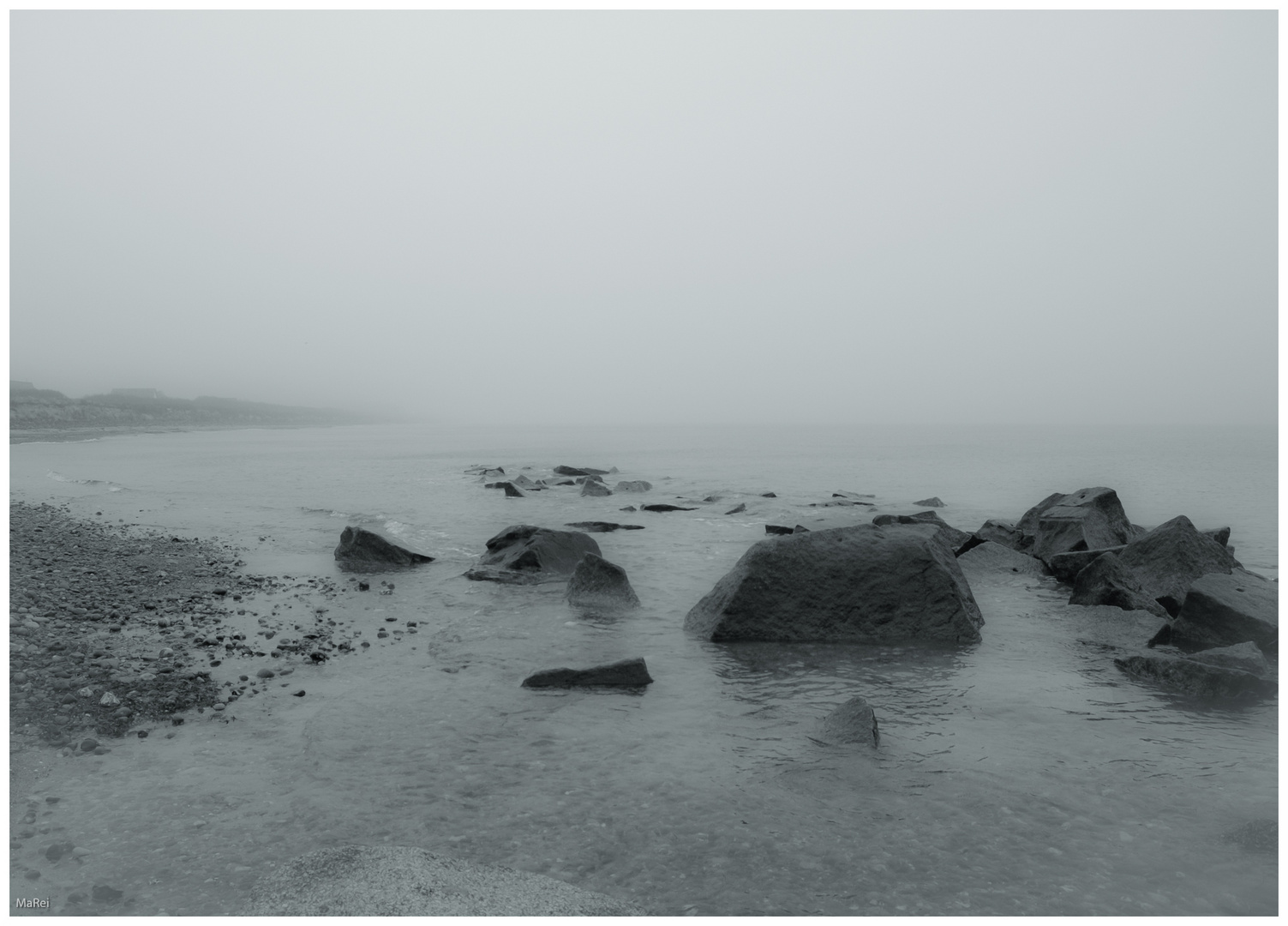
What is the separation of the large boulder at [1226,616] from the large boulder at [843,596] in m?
2.77

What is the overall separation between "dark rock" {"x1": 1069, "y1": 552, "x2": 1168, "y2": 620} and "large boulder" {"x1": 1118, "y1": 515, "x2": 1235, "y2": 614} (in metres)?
0.32

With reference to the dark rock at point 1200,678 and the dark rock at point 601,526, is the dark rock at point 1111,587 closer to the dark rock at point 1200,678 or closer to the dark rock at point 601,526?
the dark rock at point 1200,678

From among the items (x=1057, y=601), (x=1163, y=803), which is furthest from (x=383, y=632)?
(x=1057, y=601)

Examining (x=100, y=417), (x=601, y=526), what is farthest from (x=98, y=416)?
(x=601, y=526)

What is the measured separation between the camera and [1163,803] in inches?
259

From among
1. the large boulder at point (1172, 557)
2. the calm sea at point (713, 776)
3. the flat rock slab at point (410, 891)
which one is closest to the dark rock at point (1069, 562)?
the large boulder at point (1172, 557)

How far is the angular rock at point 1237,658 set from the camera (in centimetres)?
905

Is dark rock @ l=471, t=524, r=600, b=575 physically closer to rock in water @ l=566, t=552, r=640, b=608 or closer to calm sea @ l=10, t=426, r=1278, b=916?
calm sea @ l=10, t=426, r=1278, b=916

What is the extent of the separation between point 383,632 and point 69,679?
3.88m

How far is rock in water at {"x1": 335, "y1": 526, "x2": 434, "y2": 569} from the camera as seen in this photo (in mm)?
16734

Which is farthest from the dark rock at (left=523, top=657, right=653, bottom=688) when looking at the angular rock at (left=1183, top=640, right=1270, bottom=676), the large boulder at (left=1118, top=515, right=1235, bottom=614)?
the large boulder at (left=1118, top=515, right=1235, bottom=614)

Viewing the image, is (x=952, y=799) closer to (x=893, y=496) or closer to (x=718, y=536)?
(x=718, y=536)

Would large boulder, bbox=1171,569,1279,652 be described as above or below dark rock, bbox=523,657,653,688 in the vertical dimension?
above

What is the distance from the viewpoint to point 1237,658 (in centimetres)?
920
